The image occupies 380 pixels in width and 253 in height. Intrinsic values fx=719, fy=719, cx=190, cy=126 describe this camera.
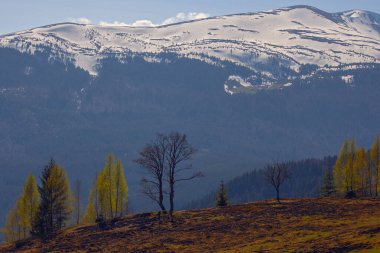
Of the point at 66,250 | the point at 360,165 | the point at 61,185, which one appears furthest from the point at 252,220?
the point at 360,165

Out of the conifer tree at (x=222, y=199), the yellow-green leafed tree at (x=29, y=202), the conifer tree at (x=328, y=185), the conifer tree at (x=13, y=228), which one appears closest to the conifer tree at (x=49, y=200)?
the yellow-green leafed tree at (x=29, y=202)

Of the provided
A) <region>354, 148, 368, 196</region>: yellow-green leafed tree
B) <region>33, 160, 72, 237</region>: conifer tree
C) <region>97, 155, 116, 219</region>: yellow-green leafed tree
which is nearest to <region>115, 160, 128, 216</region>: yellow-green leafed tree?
<region>97, 155, 116, 219</region>: yellow-green leafed tree

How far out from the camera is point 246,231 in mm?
97000

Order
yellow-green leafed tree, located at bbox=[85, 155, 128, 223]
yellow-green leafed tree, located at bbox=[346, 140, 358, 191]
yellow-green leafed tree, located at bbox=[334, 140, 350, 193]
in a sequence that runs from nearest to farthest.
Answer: yellow-green leafed tree, located at bbox=[85, 155, 128, 223], yellow-green leafed tree, located at bbox=[346, 140, 358, 191], yellow-green leafed tree, located at bbox=[334, 140, 350, 193]

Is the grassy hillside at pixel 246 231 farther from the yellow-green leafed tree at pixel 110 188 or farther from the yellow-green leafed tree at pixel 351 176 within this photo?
the yellow-green leafed tree at pixel 351 176

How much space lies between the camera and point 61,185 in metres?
124

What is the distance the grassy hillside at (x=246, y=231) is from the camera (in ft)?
271

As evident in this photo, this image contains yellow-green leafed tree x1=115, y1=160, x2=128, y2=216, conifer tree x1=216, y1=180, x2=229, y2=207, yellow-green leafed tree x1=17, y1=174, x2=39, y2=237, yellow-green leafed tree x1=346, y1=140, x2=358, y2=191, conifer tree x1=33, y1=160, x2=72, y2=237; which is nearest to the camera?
conifer tree x1=33, y1=160, x2=72, y2=237

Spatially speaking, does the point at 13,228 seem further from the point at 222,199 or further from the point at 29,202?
the point at 222,199

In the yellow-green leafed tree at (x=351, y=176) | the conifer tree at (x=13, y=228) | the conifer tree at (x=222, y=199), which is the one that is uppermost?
the yellow-green leafed tree at (x=351, y=176)

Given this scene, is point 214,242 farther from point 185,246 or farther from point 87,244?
point 87,244

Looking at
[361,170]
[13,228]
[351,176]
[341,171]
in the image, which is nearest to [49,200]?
[13,228]

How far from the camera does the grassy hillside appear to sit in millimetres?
82500

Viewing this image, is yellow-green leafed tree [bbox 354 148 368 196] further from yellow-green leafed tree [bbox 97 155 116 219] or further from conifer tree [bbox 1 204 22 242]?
conifer tree [bbox 1 204 22 242]
